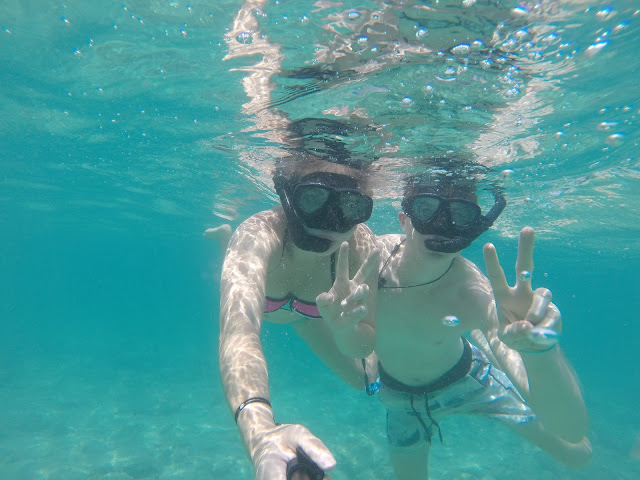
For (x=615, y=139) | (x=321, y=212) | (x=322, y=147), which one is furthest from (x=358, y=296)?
(x=615, y=139)

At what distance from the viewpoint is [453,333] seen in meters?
4.98

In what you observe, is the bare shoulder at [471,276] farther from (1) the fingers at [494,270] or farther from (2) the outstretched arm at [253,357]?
(2) the outstretched arm at [253,357]

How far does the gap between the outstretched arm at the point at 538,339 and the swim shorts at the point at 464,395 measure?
4.99ft

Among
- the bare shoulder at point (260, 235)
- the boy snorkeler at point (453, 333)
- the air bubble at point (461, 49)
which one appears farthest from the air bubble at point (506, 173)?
the bare shoulder at point (260, 235)

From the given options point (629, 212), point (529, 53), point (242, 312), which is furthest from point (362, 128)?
point (629, 212)

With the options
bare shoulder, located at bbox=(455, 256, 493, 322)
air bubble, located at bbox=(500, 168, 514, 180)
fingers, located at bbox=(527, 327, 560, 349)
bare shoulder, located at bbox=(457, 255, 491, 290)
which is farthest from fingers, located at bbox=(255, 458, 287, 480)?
air bubble, located at bbox=(500, 168, 514, 180)

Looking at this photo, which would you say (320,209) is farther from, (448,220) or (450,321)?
(450,321)

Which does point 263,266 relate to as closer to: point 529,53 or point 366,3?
point 366,3

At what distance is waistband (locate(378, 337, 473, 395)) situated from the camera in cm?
541

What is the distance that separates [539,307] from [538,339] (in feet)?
0.83

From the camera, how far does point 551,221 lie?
19297 mm

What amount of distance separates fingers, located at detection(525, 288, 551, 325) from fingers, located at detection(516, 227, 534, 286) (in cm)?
16

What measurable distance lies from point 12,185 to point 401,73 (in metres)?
26.4

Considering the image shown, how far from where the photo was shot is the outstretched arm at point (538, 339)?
2920 mm
